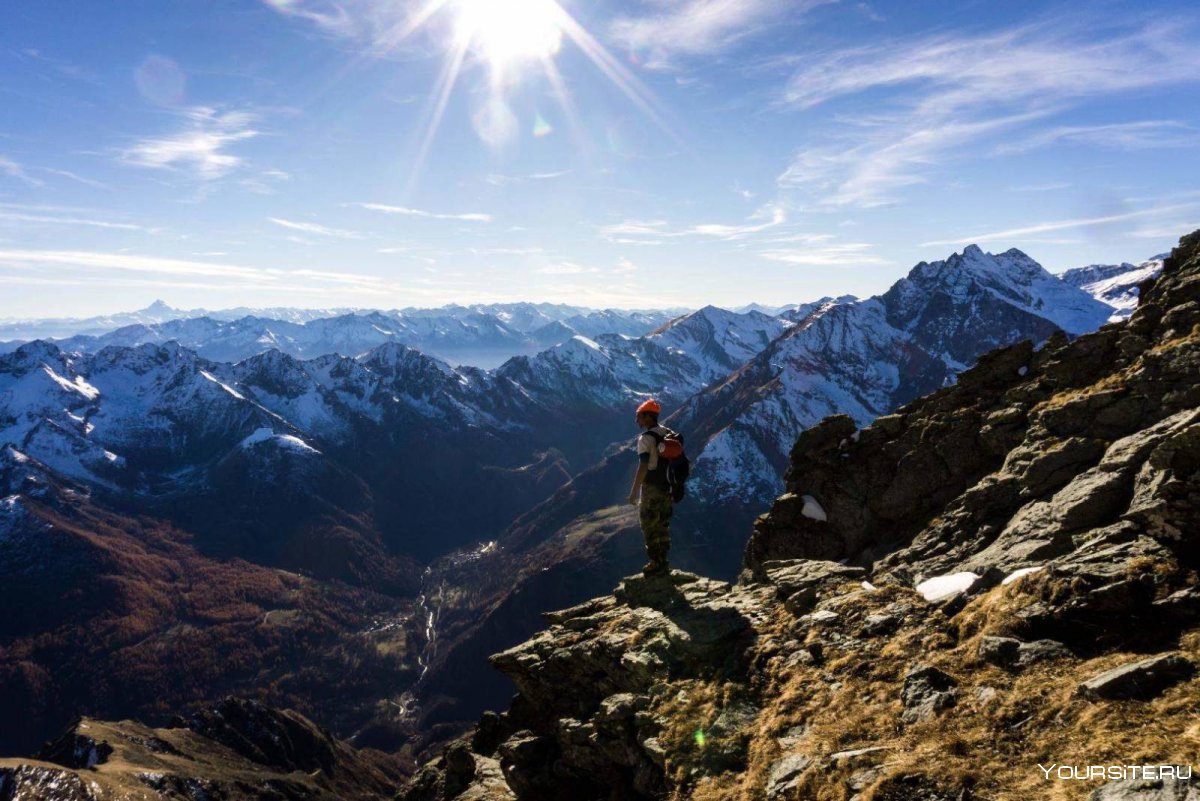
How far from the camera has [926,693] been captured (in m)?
12.4

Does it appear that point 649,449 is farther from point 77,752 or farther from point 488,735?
point 77,752

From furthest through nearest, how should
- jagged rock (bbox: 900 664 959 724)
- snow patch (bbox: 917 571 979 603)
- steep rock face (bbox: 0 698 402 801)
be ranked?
steep rock face (bbox: 0 698 402 801)
snow patch (bbox: 917 571 979 603)
jagged rock (bbox: 900 664 959 724)

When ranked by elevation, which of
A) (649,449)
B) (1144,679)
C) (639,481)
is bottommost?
(1144,679)

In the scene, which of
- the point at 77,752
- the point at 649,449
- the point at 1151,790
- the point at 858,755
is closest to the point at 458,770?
the point at 649,449

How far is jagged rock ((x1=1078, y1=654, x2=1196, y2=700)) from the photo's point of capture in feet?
32.0

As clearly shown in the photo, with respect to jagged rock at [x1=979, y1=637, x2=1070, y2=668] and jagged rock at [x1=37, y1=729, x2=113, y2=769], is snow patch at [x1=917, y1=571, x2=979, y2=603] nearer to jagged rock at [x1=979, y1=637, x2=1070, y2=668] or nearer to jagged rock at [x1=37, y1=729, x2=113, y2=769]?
jagged rock at [x1=979, y1=637, x2=1070, y2=668]

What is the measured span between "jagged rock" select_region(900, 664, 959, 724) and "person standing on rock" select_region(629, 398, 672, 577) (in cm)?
1021

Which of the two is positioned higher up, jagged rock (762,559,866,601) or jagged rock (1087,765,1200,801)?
jagged rock (1087,765,1200,801)

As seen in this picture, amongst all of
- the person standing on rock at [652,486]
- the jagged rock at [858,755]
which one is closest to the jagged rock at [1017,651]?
the jagged rock at [858,755]

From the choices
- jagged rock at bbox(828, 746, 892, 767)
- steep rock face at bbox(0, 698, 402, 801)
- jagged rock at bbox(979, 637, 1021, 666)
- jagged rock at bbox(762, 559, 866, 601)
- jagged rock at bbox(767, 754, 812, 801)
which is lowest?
steep rock face at bbox(0, 698, 402, 801)

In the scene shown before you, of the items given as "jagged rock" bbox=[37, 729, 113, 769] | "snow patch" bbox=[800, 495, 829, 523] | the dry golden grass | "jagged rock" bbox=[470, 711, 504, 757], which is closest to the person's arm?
the dry golden grass

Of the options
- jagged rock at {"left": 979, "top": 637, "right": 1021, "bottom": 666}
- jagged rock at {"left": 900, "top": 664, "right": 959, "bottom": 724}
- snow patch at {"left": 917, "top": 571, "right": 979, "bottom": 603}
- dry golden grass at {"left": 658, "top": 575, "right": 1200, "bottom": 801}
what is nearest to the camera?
dry golden grass at {"left": 658, "top": 575, "right": 1200, "bottom": 801}

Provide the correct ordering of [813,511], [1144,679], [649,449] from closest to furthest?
[1144,679] → [649,449] → [813,511]

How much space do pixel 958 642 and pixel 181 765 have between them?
644 feet
